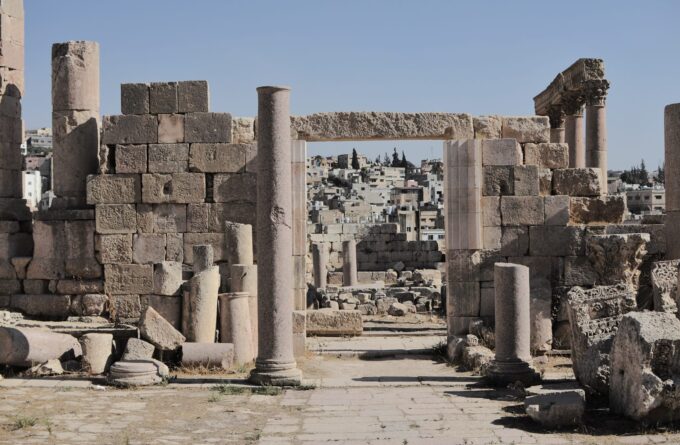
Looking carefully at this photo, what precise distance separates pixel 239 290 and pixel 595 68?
10.4 metres

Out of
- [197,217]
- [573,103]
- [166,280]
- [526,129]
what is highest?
[573,103]

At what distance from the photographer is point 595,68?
62.5 ft

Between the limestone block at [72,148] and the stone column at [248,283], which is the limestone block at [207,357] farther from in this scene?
the limestone block at [72,148]

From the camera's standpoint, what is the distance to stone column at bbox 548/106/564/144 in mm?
20641

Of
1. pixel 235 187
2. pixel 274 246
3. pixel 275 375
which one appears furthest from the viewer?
pixel 235 187

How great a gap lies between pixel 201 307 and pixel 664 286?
6219 millimetres

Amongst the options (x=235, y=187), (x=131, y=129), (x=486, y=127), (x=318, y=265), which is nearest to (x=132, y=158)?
(x=131, y=129)

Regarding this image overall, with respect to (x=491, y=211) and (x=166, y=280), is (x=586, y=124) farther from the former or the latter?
(x=166, y=280)

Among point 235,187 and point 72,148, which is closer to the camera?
point 235,187

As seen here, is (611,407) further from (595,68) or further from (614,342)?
(595,68)

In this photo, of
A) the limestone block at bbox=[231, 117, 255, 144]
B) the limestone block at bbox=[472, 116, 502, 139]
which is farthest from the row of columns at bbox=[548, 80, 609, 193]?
the limestone block at bbox=[231, 117, 255, 144]

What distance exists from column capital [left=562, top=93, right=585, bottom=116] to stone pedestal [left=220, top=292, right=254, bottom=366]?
10564 millimetres

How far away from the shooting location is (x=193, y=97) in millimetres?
13617

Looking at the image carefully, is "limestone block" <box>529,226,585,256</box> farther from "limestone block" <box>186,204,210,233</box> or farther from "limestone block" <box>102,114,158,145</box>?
"limestone block" <box>102,114,158,145</box>
